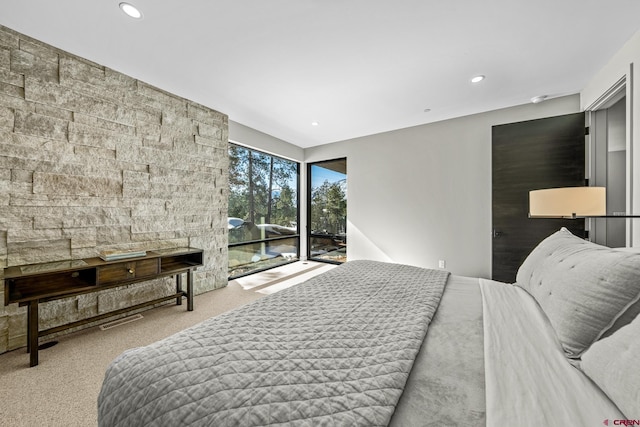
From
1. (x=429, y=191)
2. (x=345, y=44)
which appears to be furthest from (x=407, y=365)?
(x=429, y=191)

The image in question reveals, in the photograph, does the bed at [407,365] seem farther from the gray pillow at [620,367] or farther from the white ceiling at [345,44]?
the white ceiling at [345,44]

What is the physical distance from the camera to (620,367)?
0.62 metres

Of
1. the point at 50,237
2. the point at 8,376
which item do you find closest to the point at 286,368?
the point at 8,376

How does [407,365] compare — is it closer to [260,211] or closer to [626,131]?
[626,131]

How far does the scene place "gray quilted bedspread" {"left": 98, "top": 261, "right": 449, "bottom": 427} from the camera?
613 mm

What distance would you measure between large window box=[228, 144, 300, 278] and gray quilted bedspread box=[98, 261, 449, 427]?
306cm

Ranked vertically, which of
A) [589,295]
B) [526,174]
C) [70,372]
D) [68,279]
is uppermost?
[526,174]

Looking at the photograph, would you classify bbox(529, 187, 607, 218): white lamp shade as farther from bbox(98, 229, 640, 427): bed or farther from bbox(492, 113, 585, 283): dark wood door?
bbox(492, 113, 585, 283): dark wood door

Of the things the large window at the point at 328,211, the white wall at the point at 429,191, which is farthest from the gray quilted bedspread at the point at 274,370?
the large window at the point at 328,211

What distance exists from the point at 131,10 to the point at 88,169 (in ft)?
4.71

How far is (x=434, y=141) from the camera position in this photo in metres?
3.82

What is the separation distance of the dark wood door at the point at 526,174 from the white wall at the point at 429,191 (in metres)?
0.24

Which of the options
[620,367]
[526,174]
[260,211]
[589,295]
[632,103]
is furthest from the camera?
[260,211]

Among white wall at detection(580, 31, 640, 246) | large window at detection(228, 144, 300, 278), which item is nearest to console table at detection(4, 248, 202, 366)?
large window at detection(228, 144, 300, 278)
